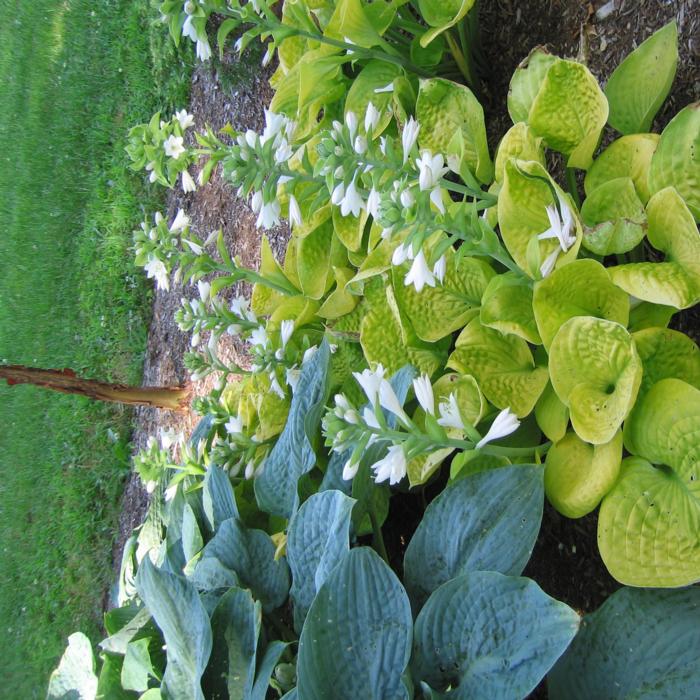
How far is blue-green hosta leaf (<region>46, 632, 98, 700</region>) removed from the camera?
1897 millimetres

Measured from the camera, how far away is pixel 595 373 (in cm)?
121

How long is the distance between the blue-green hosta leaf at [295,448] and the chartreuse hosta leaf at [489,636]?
1.51ft

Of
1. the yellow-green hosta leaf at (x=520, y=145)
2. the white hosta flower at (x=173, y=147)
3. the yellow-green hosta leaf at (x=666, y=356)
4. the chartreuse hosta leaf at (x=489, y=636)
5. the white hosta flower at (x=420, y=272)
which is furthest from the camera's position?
the white hosta flower at (x=173, y=147)

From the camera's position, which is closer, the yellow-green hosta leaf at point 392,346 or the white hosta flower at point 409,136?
the white hosta flower at point 409,136

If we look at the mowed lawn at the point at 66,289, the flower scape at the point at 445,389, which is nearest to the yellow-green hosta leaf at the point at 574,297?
the flower scape at the point at 445,389

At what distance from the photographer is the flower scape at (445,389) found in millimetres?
1128

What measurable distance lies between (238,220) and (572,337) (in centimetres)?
199

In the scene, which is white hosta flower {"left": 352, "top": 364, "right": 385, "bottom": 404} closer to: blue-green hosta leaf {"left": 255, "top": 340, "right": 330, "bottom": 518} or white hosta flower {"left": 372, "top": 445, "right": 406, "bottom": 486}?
white hosta flower {"left": 372, "top": 445, "right": 406, "bottom": 486}

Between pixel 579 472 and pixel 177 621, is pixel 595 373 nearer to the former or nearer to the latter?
pixel 579 472

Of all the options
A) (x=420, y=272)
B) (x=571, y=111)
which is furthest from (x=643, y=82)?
(x=420, y=272)

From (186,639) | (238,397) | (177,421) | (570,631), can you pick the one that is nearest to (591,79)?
(570,631)

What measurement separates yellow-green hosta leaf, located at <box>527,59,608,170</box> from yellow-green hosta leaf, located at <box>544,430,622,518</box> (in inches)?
22.5

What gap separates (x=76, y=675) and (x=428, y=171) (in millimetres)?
1699

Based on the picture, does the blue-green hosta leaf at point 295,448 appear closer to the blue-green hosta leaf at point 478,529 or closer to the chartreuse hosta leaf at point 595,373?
the blue-green hosta leaf at point 478,529
